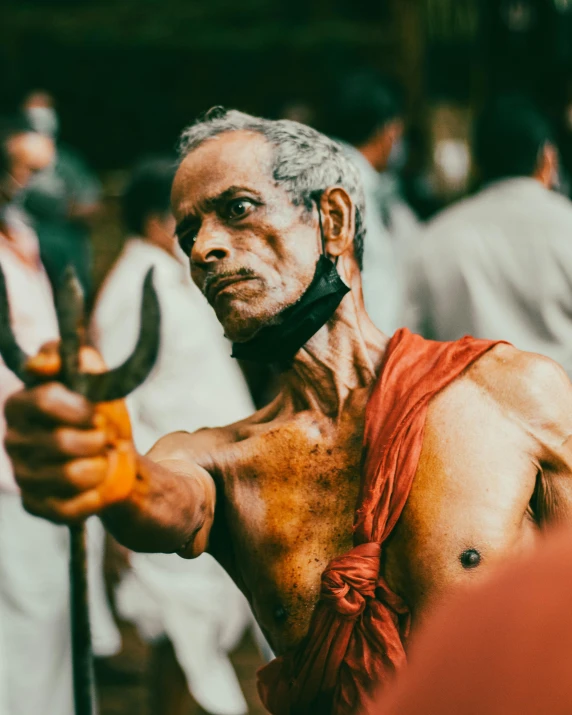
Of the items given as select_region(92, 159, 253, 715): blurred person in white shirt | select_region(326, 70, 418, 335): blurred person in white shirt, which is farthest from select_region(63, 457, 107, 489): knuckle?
select_region(92, 159, 253, 715): blurred person in white shirt

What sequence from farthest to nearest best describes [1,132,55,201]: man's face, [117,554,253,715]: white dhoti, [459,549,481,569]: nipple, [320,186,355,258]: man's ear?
[1,132,55,201]: man's face < [117,554,253,715]: white dhoti < [320,186,355,258]: man's ear < [459,549,481,569]: nipple

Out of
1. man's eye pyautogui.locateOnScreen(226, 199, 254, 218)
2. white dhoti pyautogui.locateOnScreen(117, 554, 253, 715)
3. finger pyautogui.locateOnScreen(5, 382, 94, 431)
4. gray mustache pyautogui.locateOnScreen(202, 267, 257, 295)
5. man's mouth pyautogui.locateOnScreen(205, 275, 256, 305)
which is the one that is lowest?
white dhoti pyautogui.locateOnScreen(117, 554, 253, 715)

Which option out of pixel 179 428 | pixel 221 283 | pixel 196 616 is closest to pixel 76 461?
pixel 221 283

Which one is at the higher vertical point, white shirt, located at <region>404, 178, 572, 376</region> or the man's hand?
the man's hand

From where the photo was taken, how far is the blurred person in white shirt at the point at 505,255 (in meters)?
3.61

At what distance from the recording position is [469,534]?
6.65 ft

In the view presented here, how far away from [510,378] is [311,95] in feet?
24.4

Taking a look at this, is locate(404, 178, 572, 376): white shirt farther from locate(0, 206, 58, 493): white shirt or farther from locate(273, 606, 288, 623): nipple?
locate(273, 606, 288, 623): nipple

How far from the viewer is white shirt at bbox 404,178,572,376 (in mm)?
3604

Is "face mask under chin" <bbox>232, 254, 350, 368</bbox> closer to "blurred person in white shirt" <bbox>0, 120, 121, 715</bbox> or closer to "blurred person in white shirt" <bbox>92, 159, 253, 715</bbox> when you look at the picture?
"blurred person in white shirt" <bbox>0, 120, 121, 715</bbox>

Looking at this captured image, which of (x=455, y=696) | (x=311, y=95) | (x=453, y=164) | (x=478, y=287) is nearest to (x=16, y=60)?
(x=311, y=95)

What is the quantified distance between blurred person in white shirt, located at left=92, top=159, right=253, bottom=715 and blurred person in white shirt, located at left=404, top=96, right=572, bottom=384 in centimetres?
107

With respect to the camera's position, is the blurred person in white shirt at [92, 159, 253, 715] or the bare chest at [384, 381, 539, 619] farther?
the blurred person in white shirt at [92, 159, 253, 715]

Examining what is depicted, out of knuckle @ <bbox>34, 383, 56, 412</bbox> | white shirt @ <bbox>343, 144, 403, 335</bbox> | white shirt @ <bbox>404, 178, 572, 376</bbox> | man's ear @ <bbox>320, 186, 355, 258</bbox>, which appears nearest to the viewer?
knuckle @ <bbox>34, 383, 56, 412</bbox>
